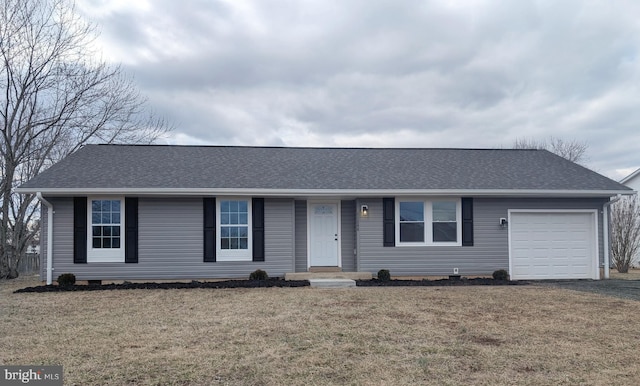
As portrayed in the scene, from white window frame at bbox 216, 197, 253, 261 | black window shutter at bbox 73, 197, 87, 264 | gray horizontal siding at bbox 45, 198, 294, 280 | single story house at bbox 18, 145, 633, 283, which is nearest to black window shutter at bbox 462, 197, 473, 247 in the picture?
single story house at bbox 18, 145, 633, 283

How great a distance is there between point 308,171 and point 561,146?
29.2 metres

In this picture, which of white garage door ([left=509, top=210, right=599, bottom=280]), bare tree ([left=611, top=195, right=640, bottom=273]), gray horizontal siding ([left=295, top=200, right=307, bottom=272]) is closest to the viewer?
white garage door ([left=509, top=210, right=599, bottom=280])

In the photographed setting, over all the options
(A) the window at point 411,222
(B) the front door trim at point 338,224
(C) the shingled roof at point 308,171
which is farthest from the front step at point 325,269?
(C) the shingled roof at point 308,171

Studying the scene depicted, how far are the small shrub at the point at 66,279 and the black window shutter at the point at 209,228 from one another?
327cm

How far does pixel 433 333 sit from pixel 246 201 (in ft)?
24.0

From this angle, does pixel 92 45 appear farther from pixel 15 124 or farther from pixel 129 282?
pixel 129 282

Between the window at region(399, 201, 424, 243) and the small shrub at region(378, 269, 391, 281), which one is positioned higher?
the window at region(399, 201, 424, 243)

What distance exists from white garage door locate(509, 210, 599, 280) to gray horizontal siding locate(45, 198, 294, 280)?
632cm

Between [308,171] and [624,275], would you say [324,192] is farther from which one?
[624,275]

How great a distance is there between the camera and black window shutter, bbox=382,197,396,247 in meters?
12.7

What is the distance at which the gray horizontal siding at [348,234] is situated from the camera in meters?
13.4

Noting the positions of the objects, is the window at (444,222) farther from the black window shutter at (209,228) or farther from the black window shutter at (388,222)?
the black window shutter at (209,228)

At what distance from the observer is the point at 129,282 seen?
1205 cm

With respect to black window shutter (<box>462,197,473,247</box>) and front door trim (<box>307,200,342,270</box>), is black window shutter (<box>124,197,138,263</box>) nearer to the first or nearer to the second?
front door trim (<box>307,200,342,270</box>)
